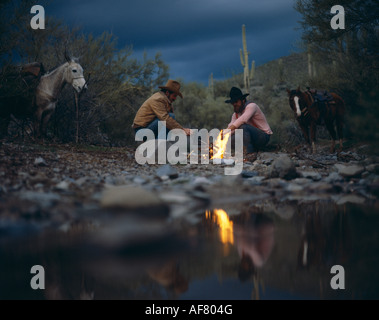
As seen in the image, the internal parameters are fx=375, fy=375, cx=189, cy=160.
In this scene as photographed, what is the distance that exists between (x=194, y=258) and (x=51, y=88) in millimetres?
7390

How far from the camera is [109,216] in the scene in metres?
3.09

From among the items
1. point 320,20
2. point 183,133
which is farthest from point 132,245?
point 320,20

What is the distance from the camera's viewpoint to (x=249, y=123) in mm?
7824

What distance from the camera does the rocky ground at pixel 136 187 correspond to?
322 cm

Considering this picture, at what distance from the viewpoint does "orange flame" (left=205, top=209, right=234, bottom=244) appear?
9.02 ft

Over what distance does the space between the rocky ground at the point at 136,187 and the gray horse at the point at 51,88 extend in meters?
1.76

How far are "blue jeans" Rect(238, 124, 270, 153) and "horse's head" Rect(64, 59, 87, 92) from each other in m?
3.88

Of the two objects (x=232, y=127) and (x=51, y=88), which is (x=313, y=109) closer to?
(x=232, y=127)

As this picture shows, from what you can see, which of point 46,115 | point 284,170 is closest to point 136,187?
point 284,170

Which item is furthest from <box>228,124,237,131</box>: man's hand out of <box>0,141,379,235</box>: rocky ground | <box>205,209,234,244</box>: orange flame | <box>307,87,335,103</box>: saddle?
<box>205,209,234,244</box>: orange flame

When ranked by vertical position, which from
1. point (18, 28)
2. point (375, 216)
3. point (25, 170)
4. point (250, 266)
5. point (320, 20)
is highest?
point (320, 20)

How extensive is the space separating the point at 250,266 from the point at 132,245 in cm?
80

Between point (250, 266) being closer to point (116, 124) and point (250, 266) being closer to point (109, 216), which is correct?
point (109, 216)
